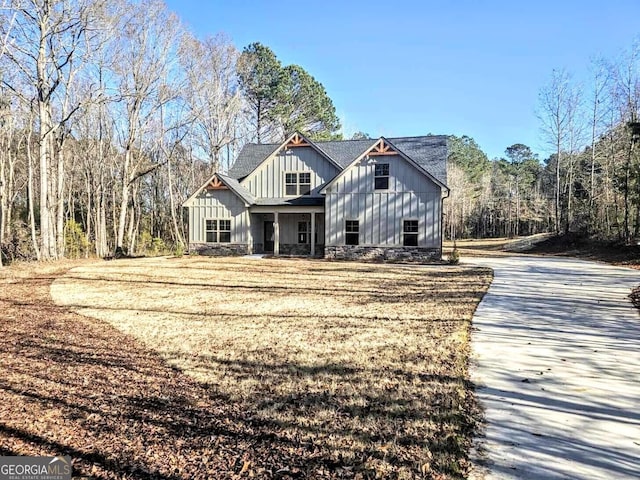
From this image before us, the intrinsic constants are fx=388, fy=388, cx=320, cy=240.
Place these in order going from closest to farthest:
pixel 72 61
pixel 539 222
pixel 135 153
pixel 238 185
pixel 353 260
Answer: pixel 72 61
pixel 353 260
pixel 238 185
pixel 135 153
pixel 539 222

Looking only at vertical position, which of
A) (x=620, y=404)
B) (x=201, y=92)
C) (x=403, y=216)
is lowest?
(x=620, y=404)

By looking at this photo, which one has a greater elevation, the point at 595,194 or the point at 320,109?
the point at 320,109

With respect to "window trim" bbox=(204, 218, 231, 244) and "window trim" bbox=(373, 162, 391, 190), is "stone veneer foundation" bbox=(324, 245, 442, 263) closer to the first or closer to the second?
"window trim" bbox=(373, 162, 391, 190)

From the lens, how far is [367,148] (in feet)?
64.6

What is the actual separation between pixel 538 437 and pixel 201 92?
28.8m

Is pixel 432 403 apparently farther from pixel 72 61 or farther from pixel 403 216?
pixel 72 61

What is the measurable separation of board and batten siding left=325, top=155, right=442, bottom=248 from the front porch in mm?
2036

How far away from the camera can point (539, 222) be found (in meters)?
46.3

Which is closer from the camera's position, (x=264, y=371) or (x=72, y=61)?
(x=264, y=371)

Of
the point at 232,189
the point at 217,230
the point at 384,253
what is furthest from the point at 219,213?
the point at 384,253

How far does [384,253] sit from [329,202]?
11.9ft

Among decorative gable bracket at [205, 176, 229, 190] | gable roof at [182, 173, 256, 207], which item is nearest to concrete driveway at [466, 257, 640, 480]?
gable roof at [182, 173, 256, 207]

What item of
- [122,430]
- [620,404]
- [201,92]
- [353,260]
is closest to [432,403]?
[620,404]

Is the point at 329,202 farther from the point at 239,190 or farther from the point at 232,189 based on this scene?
the point at 232,189
